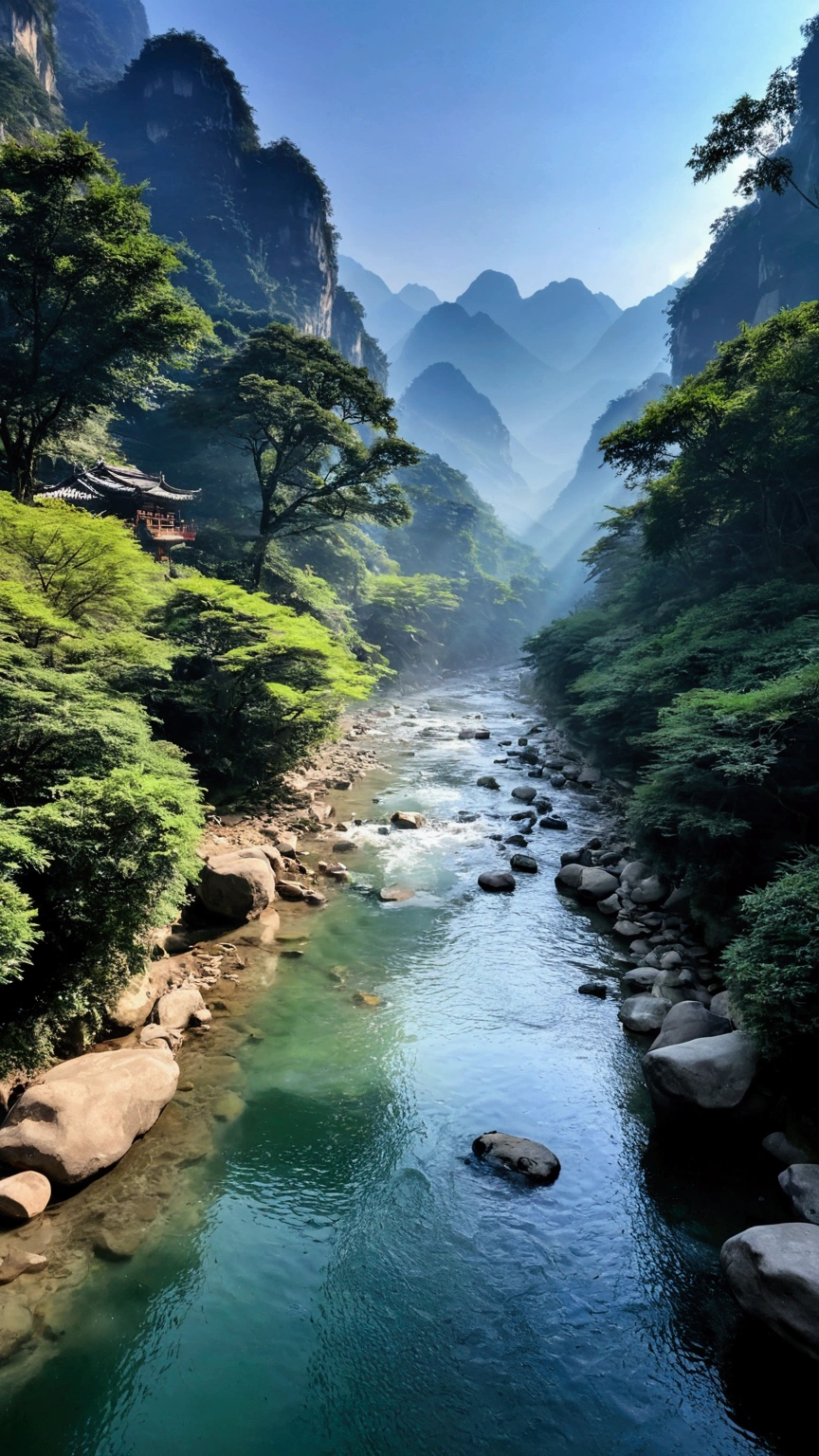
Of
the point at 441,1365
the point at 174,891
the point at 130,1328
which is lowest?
the point at 130,1328

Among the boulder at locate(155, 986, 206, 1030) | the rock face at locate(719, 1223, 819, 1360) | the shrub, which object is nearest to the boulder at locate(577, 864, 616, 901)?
the shrub

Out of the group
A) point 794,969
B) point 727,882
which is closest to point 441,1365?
point 794,969

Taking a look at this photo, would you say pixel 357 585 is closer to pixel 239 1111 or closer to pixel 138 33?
pixel 239 1111

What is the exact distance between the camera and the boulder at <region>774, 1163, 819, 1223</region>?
5289mm

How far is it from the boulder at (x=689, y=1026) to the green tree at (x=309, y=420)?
19.0 metres

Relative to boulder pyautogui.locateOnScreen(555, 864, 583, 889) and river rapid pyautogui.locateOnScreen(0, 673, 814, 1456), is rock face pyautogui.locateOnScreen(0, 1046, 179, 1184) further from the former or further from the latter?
boulder pyautogui.locateOnScreen(555, 864, 583, 889)

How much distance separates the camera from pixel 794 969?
5.97 meters

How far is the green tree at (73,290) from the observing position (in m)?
13.9

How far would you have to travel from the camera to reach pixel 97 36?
80.8 metres

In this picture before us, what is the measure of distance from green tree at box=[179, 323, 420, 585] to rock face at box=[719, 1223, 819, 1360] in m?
21.2

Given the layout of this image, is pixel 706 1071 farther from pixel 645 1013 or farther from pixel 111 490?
pixel 111 490

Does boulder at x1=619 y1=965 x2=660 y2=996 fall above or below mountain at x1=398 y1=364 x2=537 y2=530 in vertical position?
below

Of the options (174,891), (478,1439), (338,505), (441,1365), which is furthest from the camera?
(338,505)

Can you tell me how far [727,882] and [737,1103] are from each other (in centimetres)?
393
